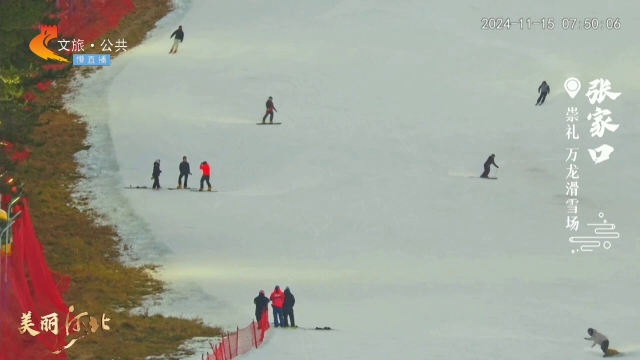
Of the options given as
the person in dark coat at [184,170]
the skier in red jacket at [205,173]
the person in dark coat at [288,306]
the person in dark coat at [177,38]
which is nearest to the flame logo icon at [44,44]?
the person in dark coat at [288,306]

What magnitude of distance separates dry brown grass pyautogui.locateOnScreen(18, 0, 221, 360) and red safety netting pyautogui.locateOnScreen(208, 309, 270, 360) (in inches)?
38.9

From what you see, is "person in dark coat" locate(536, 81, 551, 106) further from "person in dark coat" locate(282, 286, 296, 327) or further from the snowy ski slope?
"person in dark coat" locate(282, 286, 296, 327)

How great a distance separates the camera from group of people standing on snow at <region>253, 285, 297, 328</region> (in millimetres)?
26734

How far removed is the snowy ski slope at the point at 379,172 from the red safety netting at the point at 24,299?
3.37 metres

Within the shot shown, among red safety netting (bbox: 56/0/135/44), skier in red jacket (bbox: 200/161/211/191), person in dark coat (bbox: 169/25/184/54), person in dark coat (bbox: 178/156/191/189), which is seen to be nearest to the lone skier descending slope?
skier in red jacket (bbox: 200/161/211/191)

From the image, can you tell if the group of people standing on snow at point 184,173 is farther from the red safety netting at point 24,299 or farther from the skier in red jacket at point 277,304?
the red safety netting at point 24,299

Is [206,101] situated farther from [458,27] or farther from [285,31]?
[458,27]

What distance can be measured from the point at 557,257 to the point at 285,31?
20.9m

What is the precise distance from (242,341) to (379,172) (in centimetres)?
1250

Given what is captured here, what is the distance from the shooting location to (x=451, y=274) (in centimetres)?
3080

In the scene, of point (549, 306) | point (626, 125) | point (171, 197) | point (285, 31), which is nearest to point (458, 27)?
point (285, 31)

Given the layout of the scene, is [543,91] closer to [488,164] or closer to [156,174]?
[488,164]

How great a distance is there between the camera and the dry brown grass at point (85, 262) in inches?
1038

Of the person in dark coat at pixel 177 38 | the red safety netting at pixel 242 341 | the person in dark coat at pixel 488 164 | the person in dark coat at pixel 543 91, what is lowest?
the red safety netting at pixel 242 341
